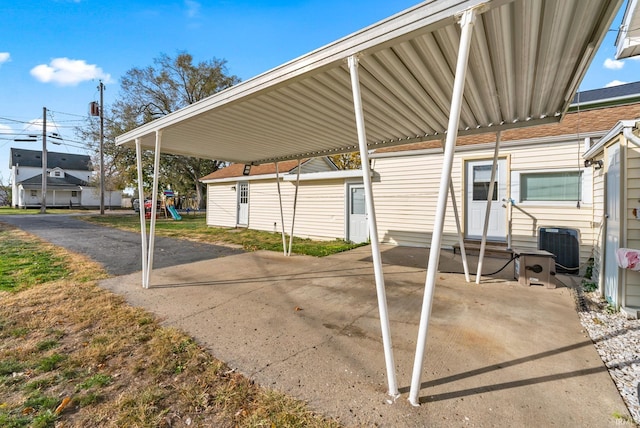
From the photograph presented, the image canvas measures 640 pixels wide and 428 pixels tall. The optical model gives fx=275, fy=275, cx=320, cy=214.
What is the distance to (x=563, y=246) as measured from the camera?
5.34 m

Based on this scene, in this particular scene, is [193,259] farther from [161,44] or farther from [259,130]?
[161,44]

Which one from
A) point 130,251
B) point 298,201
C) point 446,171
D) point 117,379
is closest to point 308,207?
point 298,201

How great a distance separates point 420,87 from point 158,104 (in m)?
25.7

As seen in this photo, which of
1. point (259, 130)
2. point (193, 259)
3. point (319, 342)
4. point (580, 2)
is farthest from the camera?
point (193, 259)

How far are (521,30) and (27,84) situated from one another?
21816mm

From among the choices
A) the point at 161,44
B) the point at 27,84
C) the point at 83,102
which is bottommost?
the point at 27,84

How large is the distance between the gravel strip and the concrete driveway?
0.21 ft

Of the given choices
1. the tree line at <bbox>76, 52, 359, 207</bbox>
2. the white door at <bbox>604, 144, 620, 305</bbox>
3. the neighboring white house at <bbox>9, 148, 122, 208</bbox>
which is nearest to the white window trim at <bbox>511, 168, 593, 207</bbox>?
the white door at <bbox>604, 144, 620, 305</bbox>

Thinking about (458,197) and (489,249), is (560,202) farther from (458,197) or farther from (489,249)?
(458,197)

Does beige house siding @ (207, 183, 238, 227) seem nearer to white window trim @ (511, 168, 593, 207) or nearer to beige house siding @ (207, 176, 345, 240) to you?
beige house siding @ (207, 176, 345, 240)

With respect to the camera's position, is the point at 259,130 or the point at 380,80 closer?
the point at 380,80

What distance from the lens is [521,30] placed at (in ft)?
6.86

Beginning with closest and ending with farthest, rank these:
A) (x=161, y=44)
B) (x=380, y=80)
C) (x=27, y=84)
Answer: (x=380, y=80) → (x=27, y=84) → (x=161, y=44)

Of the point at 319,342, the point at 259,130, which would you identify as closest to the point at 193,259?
the point at 259,130
